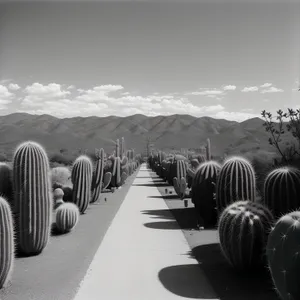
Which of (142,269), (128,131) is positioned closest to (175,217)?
(142,269)

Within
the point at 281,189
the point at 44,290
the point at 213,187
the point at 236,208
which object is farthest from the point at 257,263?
the point at 213,187

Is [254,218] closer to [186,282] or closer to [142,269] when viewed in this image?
[186,282]

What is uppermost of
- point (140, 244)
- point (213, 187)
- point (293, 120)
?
point (293, 120)

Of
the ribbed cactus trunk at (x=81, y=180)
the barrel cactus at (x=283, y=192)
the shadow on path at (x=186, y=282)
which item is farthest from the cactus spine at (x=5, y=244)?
the ribbed cactus trunk at (x=81, y=180)

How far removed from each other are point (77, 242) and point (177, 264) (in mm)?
3058

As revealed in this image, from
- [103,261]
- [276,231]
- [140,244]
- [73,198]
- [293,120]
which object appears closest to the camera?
[276,231]

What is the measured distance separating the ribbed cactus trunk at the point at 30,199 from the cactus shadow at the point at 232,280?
3.44 meters

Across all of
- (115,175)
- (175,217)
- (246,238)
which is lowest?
(175,217)

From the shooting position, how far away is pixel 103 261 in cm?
768

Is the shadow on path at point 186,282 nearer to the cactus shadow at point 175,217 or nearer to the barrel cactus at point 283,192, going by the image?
the barrel cactus at point 283,192

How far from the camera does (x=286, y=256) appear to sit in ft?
16.1

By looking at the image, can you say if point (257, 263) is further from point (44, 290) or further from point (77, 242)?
point (77, 242)

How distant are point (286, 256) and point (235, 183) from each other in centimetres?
504

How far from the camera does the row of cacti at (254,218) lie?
493 cm
